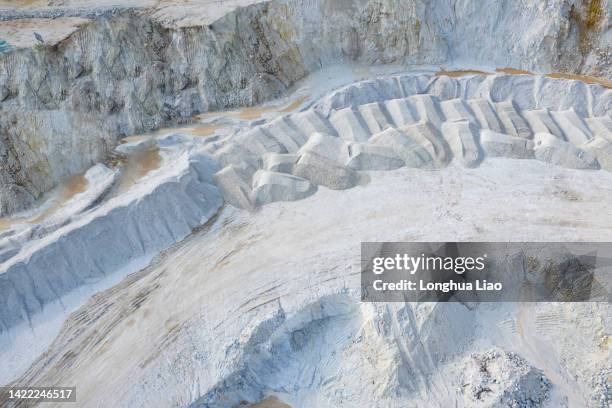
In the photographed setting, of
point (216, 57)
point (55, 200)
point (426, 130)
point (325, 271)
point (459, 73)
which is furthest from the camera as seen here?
point (459, 73)

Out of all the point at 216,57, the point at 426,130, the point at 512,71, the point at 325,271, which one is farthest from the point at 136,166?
the point at 512,71

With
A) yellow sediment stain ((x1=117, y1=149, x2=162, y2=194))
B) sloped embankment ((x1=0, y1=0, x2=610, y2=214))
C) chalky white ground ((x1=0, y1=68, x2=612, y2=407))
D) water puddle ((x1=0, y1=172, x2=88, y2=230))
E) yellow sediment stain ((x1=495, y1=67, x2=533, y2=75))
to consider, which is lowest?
chalky white ground ((x1=0, y1=68, x2=612, y2=407))

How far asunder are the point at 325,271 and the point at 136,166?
9.85 metres

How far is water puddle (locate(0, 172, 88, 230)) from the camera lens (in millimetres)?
16875

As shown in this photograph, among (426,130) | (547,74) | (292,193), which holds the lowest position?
(292,193)

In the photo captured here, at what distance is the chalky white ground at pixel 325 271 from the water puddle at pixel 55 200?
10.1 ft

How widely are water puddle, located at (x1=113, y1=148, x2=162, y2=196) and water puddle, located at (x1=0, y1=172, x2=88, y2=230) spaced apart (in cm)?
186

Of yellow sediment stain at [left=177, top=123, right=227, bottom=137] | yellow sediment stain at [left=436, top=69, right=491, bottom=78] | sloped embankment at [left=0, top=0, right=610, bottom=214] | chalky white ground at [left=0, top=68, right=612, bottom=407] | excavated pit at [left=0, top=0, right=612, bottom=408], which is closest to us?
chalky white ground at [left=0, top=68, right=612, bottom=407]

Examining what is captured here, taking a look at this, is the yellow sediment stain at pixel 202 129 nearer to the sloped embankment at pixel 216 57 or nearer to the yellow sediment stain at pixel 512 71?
the sloped embankment at pixel 216 57

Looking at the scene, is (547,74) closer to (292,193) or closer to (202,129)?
(292,193)

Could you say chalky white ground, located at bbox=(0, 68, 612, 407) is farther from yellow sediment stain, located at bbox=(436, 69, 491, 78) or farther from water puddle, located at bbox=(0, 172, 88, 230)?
yellow sediment stain, located at bbox=(436, 69, 491, 78)

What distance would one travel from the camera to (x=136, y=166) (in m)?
18.2

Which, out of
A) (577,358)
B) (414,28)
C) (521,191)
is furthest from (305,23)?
(577,358)

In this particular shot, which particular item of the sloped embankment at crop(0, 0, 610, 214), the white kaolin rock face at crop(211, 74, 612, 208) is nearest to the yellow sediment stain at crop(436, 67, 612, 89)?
the sloped embankment at crop(0, 0, 610, 214)
